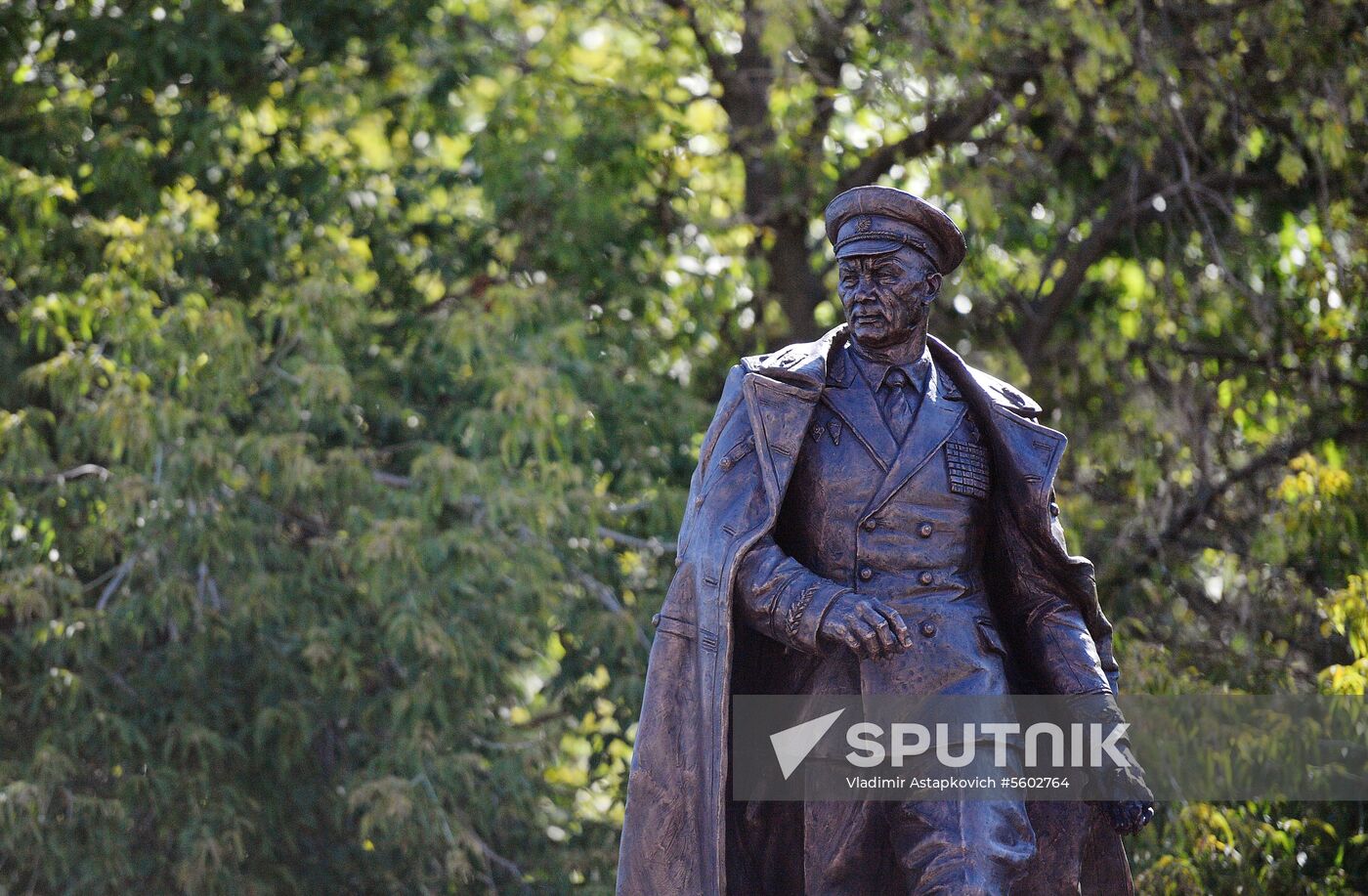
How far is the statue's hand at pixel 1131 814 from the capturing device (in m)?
5.67

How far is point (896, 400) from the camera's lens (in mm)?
5930

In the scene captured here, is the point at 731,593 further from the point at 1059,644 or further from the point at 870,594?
the point at 1059,644

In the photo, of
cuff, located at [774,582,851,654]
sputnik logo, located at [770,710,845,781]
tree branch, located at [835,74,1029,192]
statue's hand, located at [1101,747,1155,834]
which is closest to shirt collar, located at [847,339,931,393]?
cuff, located at [774,582,851,654]

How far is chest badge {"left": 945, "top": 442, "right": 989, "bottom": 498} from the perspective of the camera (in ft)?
19.1

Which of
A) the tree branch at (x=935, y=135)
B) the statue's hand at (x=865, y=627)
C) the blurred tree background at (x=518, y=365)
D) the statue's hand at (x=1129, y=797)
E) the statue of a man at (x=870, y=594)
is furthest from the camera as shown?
the tree branch at (x=935, y=135)

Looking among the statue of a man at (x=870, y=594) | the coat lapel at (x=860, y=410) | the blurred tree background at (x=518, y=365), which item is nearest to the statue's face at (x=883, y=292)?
the statue of a man at (x=870, y=594)

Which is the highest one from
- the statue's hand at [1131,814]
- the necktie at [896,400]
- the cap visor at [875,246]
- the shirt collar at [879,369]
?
the cap visor at [875,246]

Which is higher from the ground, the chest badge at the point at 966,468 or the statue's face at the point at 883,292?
the statue's face at the point at 883,292

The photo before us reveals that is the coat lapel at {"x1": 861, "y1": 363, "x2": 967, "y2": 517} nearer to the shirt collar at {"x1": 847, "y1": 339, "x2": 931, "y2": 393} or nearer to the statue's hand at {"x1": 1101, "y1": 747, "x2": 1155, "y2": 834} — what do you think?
the shirt collar at {"x1": 847, "y1": 339, "x2": 931, "y2": 393}

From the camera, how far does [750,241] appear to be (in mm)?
13312

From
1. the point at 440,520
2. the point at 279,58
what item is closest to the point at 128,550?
the point at 440,520

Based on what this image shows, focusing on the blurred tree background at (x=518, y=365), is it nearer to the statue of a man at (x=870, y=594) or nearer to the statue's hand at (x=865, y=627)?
the statue of a man at (x=870, y=594)

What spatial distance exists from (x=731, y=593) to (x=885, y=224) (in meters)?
0.97

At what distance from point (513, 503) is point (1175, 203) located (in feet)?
12.6
